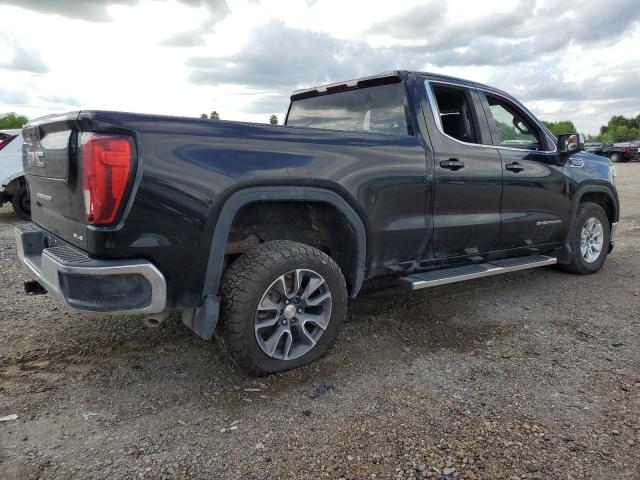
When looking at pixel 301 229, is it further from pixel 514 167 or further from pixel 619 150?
pixel 619 150

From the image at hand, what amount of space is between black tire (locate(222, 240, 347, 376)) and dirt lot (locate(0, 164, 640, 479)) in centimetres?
16

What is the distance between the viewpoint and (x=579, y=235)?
5414 millimetres

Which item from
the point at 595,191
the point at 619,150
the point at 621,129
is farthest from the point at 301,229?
the point at 621,129

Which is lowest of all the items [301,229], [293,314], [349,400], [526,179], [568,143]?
[349,400]

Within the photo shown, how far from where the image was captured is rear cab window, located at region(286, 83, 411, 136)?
3957 millimetres

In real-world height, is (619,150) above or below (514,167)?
above

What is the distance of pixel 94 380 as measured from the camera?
3.14 m

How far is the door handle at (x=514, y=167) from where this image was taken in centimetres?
441

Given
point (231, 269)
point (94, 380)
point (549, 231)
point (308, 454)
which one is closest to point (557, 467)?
point (308, 454)

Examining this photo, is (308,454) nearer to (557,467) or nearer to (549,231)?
(557,467)

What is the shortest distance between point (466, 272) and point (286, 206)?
162cm

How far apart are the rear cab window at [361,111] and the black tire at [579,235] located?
256cm

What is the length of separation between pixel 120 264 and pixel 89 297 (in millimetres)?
239

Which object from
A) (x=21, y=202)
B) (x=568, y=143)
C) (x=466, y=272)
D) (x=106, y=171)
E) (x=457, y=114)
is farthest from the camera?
(x=21, y=202)
